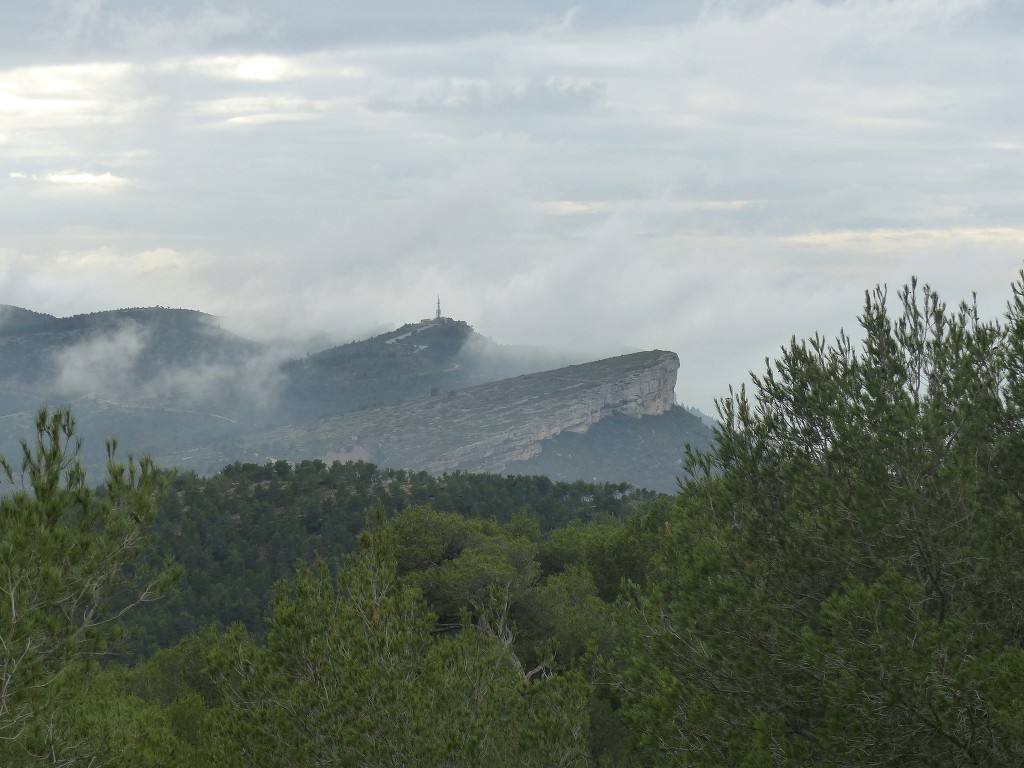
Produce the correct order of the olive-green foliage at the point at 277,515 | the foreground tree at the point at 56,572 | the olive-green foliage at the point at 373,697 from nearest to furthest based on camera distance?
the foreground tree at the point at 56,572, the olive-green foliage at the point at 373,697, the olive-green foliage at the point at 277,515

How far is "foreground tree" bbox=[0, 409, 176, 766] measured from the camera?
56.1 ft

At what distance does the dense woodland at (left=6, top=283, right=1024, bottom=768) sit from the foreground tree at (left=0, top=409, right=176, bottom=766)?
0.05m

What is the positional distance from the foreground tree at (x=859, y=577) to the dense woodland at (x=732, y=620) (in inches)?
1.9

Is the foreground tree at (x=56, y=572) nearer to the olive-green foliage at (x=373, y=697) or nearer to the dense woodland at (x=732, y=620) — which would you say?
the dense woodland at (x=732, y=620)

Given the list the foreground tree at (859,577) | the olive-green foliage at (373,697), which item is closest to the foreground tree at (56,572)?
the olive-green foliage at (373,697)

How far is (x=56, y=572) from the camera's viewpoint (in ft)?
57.0

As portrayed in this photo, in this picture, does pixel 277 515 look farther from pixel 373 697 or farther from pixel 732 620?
pixel 732 620

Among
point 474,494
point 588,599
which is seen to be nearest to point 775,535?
point 588,599

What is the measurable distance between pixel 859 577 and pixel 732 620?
2.35 metres

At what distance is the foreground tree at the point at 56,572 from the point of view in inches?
673

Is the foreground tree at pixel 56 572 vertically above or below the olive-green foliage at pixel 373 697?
above

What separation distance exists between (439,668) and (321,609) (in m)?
2.58

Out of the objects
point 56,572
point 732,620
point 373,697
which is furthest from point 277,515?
point 56,572

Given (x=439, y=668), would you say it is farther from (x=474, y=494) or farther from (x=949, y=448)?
(x=474, y=494)
